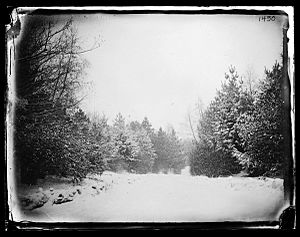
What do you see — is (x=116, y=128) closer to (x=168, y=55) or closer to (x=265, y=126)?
(x=168, y=55)

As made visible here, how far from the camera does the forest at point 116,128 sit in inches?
69.1

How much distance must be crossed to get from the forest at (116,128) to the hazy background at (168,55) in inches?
2.1

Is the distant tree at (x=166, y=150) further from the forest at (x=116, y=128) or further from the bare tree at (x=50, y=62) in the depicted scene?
the bare tree at (x=50, y=62)

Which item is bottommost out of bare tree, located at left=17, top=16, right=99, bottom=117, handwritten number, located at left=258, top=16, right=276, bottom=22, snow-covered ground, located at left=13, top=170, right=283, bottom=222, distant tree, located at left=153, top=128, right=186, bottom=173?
snow-covered ground, located at left=13, top=170, right=283, bottom=222

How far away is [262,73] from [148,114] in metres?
0.53

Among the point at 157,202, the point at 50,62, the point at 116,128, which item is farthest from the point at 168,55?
the point at 157,202

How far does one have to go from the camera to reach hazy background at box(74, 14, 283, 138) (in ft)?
5.81

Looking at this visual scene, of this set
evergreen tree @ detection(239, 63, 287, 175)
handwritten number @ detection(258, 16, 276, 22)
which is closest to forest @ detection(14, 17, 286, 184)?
evergreen tree @ detection(239, 63, 287, 175)

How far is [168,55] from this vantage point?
1.78 m

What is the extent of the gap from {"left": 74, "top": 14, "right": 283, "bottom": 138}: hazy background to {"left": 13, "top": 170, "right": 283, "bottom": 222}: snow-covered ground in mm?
313

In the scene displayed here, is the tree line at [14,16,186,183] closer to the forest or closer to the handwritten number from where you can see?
the forest

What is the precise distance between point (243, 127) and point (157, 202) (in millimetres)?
501
